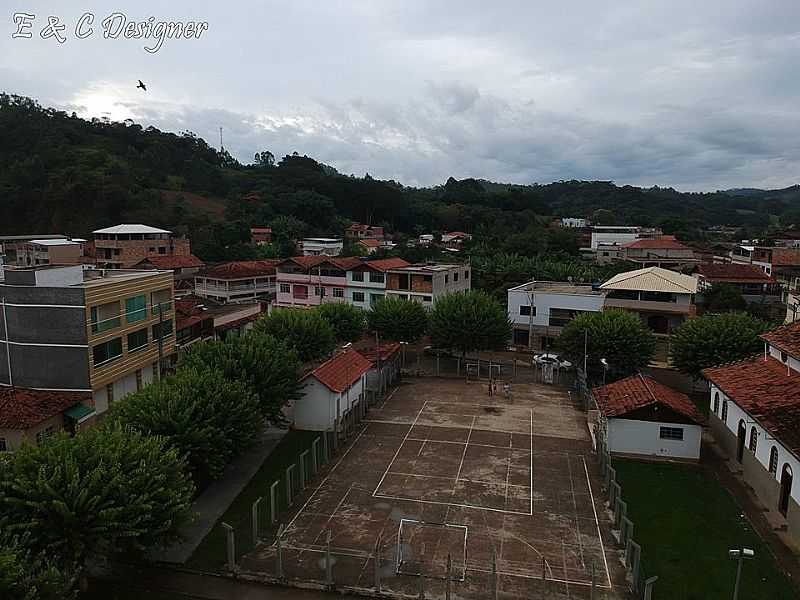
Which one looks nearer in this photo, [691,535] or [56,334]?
[691,535]

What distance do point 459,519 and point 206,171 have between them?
133m

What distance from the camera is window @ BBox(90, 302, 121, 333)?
92.0ft

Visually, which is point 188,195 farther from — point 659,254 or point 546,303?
point 546,303

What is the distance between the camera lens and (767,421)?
2144 cm

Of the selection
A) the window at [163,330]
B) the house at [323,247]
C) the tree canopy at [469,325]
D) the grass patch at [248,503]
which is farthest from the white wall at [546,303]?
the house at [323,247]

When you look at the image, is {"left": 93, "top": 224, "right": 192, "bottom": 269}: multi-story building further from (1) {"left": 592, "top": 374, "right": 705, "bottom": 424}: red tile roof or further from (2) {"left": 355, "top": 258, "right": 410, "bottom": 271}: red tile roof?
(1) {"left": 592, "top": 374, "right": 705, "bottom": 424}: red tile roof

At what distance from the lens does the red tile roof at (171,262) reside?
229ft

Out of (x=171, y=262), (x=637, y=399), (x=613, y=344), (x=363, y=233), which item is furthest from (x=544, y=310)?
(x=363, y=233)

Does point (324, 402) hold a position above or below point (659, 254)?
below

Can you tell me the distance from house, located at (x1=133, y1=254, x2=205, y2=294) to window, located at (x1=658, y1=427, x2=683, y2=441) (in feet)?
174

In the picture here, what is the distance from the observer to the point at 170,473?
16.9 meters

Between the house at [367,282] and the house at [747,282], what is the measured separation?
110 feet

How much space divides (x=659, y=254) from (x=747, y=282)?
23.6 metres

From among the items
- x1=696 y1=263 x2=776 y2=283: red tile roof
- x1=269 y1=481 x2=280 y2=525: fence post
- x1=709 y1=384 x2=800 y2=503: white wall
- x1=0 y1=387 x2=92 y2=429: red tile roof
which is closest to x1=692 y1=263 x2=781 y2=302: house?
x1=696 y1=263 x2=776 y2=283: red tile roof
